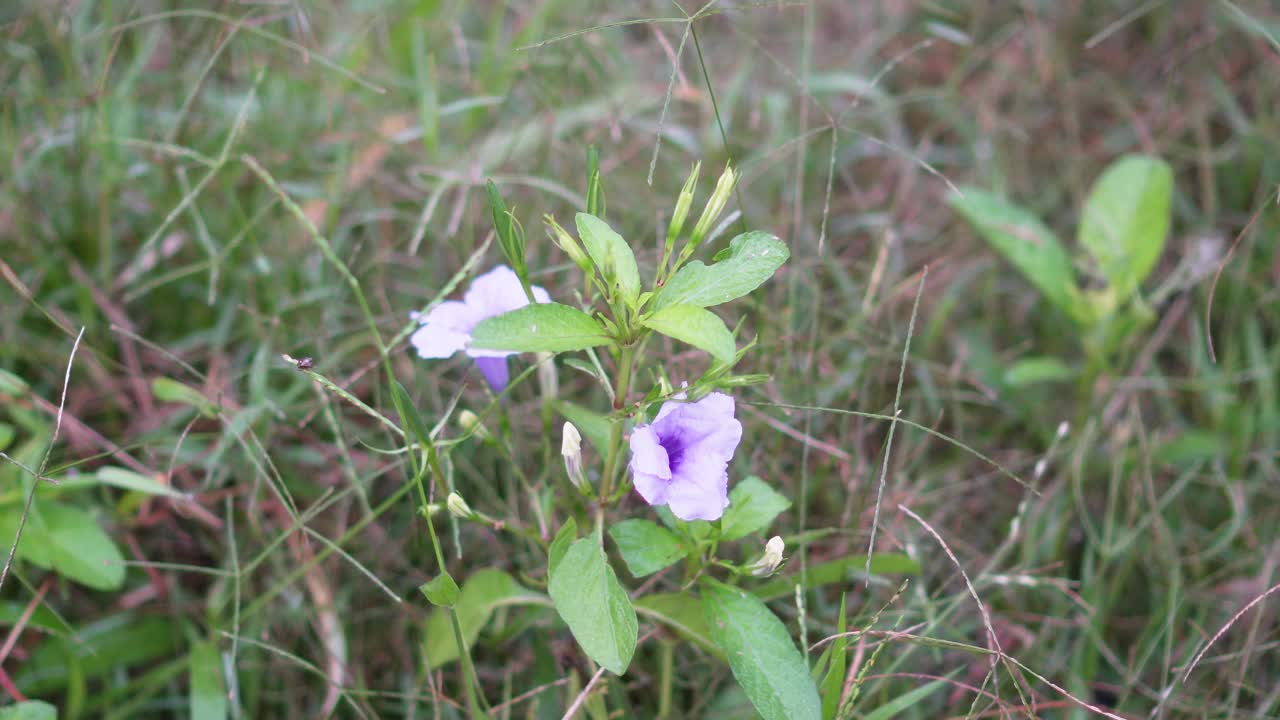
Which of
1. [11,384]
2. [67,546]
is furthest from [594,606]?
[11,384]

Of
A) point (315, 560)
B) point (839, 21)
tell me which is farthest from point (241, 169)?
point (839, 21)

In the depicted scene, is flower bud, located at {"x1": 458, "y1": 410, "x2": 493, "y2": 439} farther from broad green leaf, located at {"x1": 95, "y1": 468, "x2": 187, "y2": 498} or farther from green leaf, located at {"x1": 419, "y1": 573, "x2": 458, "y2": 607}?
broad green leaf, located at {"x1": 95, "y1": 468, "x2": 187, "y2": 498}

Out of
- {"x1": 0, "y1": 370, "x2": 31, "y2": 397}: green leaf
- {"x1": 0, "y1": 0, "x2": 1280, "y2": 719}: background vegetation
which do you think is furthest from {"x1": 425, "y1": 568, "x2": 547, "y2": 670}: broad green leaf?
{"x1": 0, "y1": 370, "x2": 31, "y2": 397}: green leaf

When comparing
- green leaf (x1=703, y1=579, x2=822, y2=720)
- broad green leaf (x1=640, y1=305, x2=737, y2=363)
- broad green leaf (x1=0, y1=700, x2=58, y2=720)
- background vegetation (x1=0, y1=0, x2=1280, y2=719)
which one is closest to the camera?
broad green leaf (x1=640, y1=305, x2=737, y2=363)

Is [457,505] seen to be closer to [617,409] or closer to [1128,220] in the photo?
[617,409]

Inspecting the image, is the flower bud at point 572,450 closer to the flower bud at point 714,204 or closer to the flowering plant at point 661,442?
the flowering plant at point 661,442

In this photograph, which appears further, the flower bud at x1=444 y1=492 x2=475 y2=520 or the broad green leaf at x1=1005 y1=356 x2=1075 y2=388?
the broad green leaf at x1=1005 y1=356 x2=1075 y2=388

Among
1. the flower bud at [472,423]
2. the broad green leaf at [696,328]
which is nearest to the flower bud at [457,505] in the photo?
the flower bud at [472,423]
